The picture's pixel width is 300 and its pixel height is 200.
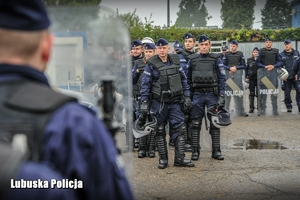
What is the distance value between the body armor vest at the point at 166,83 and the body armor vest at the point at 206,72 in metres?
0.72

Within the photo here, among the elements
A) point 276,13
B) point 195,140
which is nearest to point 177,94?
point 195,140

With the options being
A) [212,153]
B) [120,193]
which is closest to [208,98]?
[212,153]

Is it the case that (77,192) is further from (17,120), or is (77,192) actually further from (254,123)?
(254,123)

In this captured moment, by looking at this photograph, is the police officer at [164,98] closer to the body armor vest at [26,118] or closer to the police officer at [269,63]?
the body armor vest at [26,118]

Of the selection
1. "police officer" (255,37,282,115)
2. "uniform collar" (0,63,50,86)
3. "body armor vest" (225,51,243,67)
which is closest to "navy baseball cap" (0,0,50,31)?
"uniform collar" (0,63,50,86)

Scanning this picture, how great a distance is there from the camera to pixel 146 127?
8.13m

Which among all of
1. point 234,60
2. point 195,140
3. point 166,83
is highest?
point 234,60

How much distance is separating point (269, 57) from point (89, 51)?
39.4ft

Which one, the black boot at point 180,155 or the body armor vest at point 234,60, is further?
the body armor vest at point 234,60

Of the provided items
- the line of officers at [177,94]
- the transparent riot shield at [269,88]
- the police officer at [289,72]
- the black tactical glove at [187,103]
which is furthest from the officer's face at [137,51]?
the police officer at [289,72]

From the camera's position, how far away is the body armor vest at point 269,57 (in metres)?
14.9

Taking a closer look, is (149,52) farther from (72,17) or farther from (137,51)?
(72,17)

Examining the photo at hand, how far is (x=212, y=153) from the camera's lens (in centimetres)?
896

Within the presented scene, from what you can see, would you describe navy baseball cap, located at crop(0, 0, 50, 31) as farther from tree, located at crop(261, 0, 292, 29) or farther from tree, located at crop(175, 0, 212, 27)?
tree, located at crop(261, 0, 292, 29)
